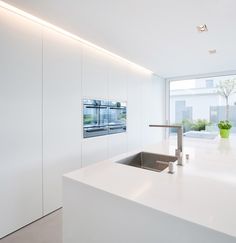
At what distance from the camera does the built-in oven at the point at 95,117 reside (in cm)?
307

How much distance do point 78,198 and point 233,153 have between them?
1793mm

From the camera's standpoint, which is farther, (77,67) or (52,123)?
(77,67)

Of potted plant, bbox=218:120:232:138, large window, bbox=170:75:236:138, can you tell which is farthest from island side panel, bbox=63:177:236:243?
large window, bbox=170:75:236:138

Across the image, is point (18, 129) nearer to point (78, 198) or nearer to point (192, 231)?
point (78, 198)

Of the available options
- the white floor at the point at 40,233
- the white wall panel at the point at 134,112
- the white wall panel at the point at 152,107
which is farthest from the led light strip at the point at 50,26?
the white floor at the point at 40,233

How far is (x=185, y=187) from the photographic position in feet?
3.79

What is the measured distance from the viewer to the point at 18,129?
2152 millimetres

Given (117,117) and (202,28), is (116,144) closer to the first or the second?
(117,117)

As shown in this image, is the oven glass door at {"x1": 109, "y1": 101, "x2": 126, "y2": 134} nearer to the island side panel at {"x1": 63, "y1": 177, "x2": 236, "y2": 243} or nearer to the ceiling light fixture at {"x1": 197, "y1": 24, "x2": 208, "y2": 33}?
the ceiling light fixture at {"x1": 197, "y1": 24, "x2": 208, "y2": 33}

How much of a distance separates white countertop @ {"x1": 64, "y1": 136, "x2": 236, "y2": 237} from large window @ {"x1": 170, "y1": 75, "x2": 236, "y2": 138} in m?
3.48

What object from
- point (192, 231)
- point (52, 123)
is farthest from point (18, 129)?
point (192, 231)

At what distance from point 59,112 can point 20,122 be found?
57cm

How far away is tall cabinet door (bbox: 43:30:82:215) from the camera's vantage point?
245cm

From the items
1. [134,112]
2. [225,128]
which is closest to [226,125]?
[225,128]
